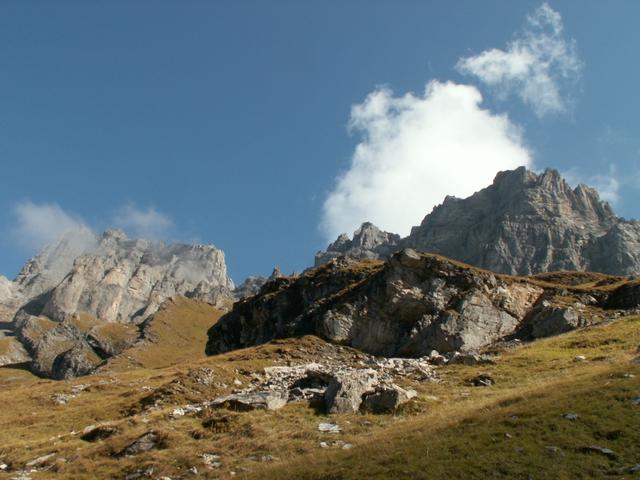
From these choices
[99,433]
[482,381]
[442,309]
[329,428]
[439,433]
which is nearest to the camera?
[439,433]

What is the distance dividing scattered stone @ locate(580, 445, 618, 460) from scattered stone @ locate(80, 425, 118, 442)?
24.5 metres

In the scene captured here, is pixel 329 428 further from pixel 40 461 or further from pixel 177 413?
pixel 40 461

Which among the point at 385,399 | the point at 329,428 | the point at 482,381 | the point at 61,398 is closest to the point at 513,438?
the point at 329,428

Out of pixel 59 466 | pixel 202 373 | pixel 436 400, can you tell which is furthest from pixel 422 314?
pixel 59 466

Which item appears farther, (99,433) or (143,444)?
(99,433)

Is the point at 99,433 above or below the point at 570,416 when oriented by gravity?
above

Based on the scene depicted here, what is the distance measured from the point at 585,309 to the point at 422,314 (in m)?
17.6

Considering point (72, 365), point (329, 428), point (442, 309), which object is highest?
point (72, 365)

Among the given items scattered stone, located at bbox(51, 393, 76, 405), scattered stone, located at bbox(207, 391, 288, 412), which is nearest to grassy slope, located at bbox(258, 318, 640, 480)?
scattered stone, located at bbox(207, 391, 288, 412)

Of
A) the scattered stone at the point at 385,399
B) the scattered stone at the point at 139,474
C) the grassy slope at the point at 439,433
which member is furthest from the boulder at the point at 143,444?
the scattered stone at the point at 385,399

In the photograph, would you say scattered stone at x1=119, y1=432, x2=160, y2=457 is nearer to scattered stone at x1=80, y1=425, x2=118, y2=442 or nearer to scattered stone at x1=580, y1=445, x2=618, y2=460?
scattered stone at x1=80, y1=425, x2=118, y2=442

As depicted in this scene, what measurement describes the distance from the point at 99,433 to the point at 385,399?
16.6m

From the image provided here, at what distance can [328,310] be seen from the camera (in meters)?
71.0

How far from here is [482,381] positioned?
36344 mm
